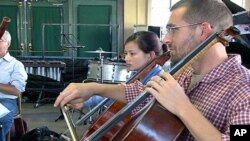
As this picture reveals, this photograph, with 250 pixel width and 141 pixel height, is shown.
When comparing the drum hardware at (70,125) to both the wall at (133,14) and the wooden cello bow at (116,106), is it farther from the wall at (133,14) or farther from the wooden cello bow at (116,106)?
the wall at (133,14)

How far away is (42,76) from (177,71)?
5762 millimetres

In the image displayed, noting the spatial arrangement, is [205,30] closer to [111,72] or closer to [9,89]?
[9,89]

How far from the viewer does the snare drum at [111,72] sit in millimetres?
5182

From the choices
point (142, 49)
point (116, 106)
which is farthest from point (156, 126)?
point (142, 49)

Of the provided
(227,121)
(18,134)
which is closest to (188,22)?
(227,121)

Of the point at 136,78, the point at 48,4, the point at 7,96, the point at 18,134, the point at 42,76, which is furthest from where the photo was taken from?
the point at 48,4

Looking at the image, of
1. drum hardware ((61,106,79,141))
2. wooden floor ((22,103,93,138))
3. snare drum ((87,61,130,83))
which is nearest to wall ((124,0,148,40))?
wooden floor ((22,103,93,138))

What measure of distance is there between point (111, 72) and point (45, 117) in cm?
137

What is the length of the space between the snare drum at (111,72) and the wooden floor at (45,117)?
0.56 metres

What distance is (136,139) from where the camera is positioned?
1.21m

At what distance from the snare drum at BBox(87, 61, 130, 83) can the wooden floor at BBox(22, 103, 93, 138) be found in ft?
1.84

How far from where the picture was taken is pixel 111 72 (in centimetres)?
529

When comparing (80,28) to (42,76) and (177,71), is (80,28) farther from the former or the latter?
(177,71)

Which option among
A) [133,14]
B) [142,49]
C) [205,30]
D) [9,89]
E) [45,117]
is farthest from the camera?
[133,14]
